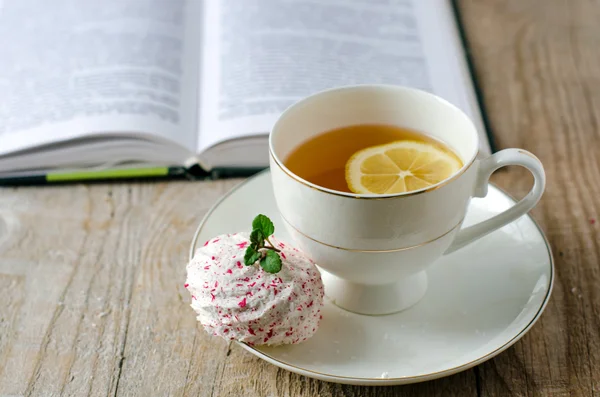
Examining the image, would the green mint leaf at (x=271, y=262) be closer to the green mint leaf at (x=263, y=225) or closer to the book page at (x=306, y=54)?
the green mint leaf at (x=263, y=225)

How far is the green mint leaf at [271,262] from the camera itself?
0.72 metres

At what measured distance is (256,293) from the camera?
0.71m

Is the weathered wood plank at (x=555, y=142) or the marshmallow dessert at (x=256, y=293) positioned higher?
the marshmallow dessert at (x=256, y=293)

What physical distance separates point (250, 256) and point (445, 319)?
0.79ft

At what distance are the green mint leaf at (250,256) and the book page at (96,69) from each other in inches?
15.7

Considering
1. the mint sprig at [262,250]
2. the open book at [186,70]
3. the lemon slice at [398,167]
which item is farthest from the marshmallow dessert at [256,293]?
the open book at [186,70]

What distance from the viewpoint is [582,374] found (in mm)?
770

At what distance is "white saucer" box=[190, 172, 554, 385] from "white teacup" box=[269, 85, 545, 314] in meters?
0.03

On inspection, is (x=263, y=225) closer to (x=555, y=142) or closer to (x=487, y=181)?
(x=487, y=181)

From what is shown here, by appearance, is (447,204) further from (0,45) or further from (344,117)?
(0,45)

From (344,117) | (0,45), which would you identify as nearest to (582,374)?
(344,117)

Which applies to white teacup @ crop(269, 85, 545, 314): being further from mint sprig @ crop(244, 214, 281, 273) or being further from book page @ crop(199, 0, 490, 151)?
book page @ crop(199, 0, 490, 151)

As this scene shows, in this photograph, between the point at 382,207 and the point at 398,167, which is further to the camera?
the point at 398,167

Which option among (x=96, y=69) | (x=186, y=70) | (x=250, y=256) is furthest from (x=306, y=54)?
(x=250, y=256)
